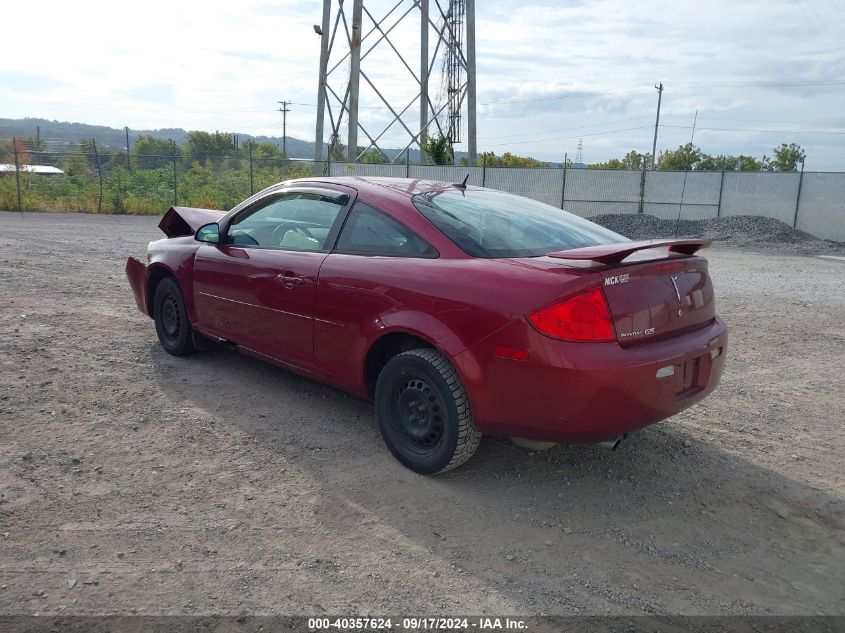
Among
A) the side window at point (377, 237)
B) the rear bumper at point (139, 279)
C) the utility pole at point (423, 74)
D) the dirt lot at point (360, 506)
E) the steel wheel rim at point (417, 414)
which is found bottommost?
the dirt lot at point (360, 506)

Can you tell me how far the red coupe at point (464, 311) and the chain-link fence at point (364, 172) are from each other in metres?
17.1

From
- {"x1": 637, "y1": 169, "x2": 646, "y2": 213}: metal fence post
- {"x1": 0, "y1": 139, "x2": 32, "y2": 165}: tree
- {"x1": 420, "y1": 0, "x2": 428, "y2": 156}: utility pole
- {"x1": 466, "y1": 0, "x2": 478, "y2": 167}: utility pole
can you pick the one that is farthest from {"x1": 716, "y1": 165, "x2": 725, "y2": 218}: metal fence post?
{"x1": 0, "y1": 139, "x2": 32, "y2": 165}: tree

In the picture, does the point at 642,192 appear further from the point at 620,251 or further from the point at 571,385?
the point at 571,385

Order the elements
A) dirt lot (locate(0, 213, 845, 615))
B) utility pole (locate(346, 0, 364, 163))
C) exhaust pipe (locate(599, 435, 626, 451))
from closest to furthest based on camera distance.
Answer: dirt lot (locate(0, 213, 845, 615)), exhaust pipe (locate(599, 435, 626, 451)), utility pole (locate(346, 0, 364, 163))

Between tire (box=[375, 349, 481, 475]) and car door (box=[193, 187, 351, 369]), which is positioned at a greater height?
car door (box=[193, 187, 351, 369])

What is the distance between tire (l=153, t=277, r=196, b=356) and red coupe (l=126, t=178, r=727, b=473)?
69cm

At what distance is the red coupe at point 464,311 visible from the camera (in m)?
3.13

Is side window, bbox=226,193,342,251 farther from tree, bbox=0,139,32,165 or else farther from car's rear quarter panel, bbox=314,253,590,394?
tree, bbox=0,139,32,165

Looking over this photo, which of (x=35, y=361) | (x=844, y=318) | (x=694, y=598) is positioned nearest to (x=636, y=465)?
(x=694, y=598)

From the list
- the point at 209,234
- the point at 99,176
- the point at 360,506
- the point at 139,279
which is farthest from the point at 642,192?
the point at 360,506

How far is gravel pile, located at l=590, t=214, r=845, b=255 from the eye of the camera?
1927 centimetres

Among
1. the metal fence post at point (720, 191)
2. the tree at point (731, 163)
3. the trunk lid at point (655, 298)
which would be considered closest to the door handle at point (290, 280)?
the trunk lid at point (655, 298)

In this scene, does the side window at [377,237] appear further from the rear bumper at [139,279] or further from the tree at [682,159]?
the tree at [682,159]

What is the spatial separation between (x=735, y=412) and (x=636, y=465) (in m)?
1.30
